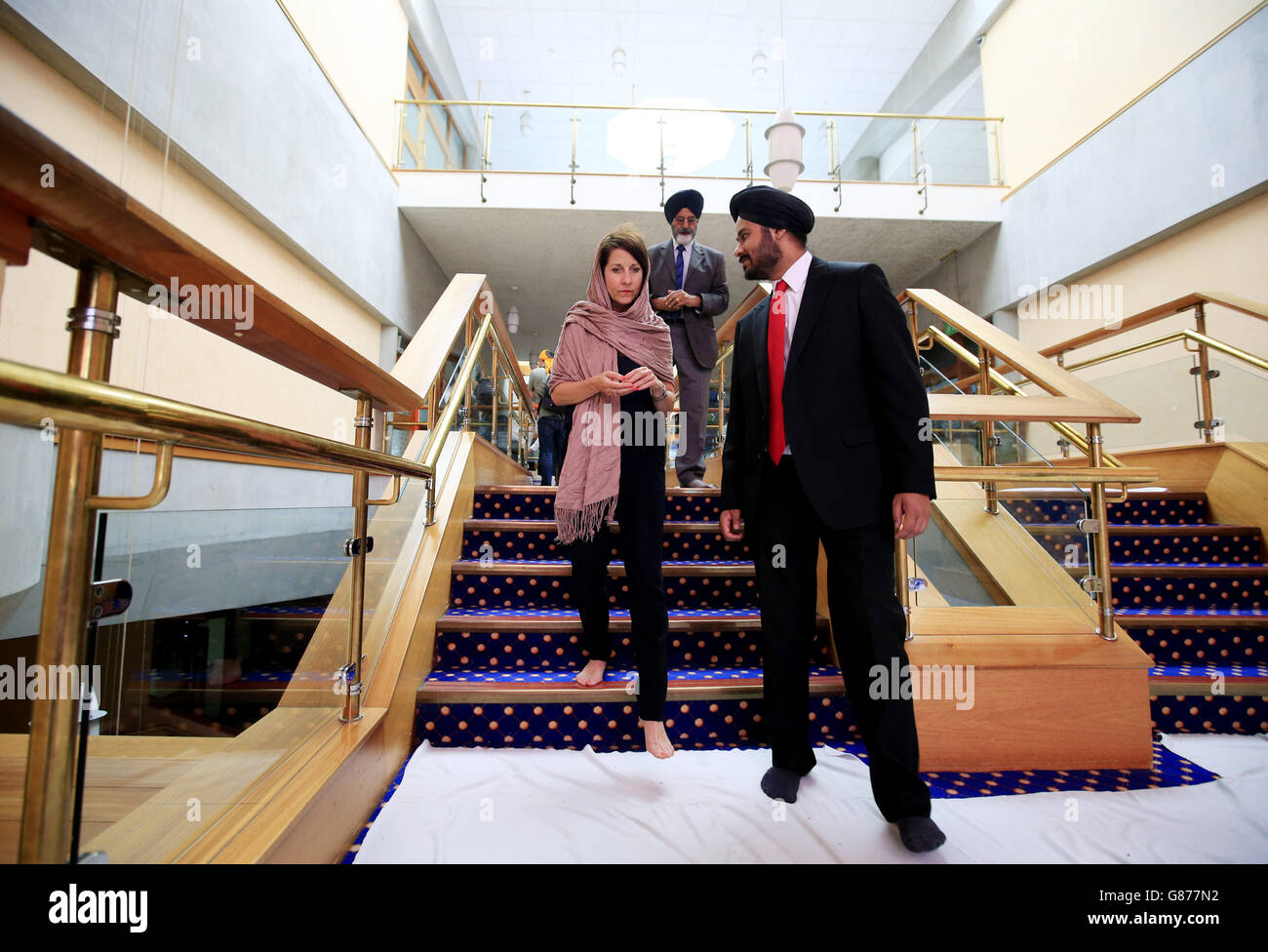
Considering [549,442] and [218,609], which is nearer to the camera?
[218,609]

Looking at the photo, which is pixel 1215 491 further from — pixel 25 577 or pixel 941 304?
pixel 25 577

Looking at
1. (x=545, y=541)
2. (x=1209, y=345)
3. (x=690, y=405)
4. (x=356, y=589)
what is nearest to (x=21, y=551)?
(x=356, y=589)

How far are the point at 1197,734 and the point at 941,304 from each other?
2.03 m

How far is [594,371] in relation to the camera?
1.84 m

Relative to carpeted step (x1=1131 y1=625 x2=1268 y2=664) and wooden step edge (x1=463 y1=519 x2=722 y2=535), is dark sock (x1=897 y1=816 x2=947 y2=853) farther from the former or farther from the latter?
carpeted step (x1=1131 y1=625 x2=1268 y2=664)

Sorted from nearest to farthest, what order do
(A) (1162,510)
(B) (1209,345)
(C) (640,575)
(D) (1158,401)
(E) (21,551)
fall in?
(E) (21,551) → (C) (640,575) → (A) (1162,510) → (B) (1209,345) → (D) (1158,401)

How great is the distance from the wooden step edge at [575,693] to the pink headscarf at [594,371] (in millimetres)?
501

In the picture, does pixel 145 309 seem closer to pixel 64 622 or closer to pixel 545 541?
pixel 545 541

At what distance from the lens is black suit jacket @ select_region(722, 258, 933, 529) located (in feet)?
Answer: 4.57

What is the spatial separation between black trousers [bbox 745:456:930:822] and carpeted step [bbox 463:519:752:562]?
0.97 metres

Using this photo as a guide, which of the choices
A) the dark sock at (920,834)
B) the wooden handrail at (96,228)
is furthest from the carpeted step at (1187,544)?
the wooden handrail at (96,228)

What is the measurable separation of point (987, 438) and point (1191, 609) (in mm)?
1221

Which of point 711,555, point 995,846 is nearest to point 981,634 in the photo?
point 995,846

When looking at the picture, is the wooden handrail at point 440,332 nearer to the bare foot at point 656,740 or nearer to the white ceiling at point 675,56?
the bare foot at point 656,740
